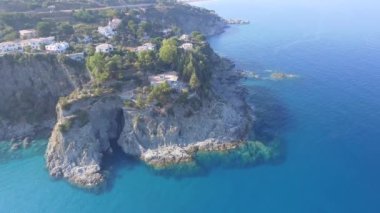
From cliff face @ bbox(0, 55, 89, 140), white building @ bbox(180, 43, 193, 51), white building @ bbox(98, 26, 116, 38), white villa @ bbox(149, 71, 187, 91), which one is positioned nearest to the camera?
white villa @ bbox(149, 71, 187, 91)

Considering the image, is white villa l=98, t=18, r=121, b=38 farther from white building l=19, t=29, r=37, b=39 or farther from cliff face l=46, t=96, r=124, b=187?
cliff face l=46, t=96, r=124, b=187

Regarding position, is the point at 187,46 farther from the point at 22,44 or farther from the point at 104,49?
the point at 22,44

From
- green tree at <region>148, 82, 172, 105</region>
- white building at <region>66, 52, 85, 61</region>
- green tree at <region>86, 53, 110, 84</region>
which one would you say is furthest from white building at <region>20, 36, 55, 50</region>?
green tree at <region>148, 82, 172, 105</region>

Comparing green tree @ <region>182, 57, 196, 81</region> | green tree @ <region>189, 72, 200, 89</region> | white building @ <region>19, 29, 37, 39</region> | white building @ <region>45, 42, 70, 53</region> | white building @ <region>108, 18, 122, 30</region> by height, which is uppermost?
white building @ <region>108, 18, 122, 30</region>

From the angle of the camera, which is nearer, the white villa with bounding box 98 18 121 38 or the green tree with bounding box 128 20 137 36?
the white villa with bounding box 98 18 121 38

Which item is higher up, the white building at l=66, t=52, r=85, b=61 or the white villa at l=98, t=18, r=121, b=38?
the white villa at l=98, t=18, r=121, b=38

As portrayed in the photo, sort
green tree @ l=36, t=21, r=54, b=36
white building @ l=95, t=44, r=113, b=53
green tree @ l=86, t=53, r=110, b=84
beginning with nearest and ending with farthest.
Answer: green tree @ l=86, t=53, r=110, b=84
white building @ l=95, t=44, r=113, b=53
green tree @ l=36, t=21, r=54, b=36

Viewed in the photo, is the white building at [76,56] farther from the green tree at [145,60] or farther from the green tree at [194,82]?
the green tree at [194,82]

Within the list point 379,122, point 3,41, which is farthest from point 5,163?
point 379,122
